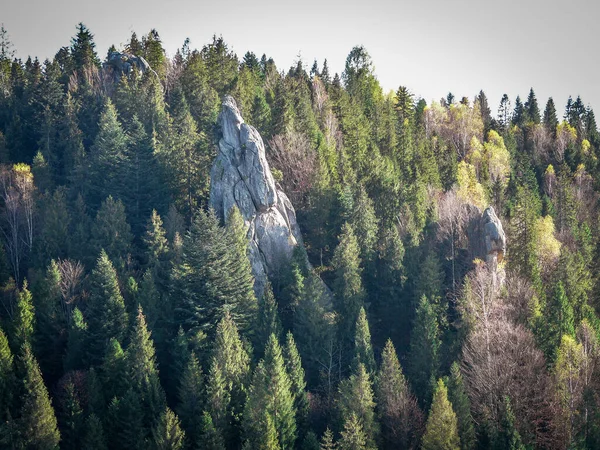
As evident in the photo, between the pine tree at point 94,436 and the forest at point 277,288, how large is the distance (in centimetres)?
10

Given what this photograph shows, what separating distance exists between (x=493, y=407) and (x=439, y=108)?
62.8 metres

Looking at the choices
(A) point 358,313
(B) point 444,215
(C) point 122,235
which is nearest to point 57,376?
(C) point 122,235

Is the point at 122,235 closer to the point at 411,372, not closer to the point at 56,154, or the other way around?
the point at 56,154

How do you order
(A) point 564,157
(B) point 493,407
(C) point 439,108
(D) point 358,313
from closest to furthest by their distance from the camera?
(B) point 493,407 < (D) point 358,313 < (A) point 564,157 < (C) point 439,108

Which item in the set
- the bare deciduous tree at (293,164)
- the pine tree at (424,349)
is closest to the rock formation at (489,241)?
the pine tree at (424,349)

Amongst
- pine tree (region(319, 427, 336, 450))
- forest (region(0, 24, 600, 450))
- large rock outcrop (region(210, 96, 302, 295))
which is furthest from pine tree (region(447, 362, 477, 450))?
large rock outcrop (region(210, 96, 302, 295))

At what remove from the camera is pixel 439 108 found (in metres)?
100

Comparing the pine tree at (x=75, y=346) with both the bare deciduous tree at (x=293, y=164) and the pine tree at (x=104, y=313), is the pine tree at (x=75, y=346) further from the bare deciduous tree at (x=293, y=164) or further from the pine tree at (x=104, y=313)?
the bare deciduous tree at (x=293, y=164)

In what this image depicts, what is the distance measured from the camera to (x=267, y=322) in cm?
4928

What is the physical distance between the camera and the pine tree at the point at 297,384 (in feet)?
149

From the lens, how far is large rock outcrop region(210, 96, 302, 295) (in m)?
56.4

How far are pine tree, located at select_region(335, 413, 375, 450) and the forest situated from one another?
16 cm

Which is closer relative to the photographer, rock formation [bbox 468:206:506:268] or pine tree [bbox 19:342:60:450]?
pine tree [bbox 19:342:60:450]

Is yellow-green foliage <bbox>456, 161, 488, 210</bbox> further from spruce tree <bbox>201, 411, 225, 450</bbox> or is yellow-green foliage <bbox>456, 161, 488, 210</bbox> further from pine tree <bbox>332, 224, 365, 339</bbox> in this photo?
spruce tree <bbox>201, 411, 225, 450</bbox>
